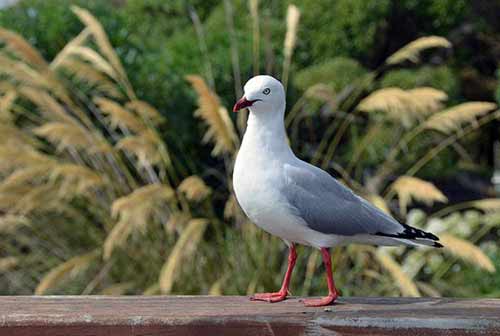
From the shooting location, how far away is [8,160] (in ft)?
13.4

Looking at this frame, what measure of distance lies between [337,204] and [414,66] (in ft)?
17.0

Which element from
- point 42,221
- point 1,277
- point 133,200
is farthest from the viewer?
point 1,277

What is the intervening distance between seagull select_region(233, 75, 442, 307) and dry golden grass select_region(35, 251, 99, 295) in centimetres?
215

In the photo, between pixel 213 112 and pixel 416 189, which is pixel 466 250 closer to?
pixel 416 189

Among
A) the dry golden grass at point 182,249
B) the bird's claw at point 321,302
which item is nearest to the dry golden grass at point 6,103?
the dry golden grass at point 182,249

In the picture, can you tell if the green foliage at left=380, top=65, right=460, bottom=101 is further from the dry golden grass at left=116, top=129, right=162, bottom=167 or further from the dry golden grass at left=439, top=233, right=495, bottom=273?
the dry golden grass at left=439, top=233, right=495, bottom=273

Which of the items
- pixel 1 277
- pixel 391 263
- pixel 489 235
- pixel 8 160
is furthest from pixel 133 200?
pixel 489 235

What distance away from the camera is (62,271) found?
155 inches

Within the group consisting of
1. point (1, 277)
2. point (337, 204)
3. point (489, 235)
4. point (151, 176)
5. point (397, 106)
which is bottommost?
point (489, 235)

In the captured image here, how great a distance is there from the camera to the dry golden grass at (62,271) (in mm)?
3805

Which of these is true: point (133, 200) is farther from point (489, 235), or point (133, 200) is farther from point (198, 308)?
point (489, 235)

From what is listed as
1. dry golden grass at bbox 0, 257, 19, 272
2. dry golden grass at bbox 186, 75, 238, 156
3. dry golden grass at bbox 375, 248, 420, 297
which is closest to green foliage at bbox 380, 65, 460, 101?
dry golden grass at bbox 186, 75, 238, 156

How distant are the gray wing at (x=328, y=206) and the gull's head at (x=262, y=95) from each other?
129mm

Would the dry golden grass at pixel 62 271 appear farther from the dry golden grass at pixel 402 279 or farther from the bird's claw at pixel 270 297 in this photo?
the bird's claw at pixel 270 297
